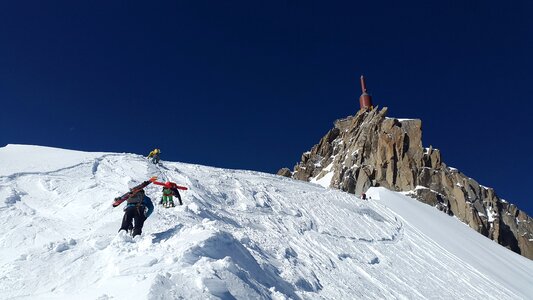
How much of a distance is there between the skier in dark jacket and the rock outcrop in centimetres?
4870

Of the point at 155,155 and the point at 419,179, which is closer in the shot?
the point at 155,155

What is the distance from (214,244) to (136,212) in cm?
254

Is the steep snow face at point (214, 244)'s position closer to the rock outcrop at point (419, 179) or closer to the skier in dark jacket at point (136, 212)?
the skier in dark jacket at point (136, 212)

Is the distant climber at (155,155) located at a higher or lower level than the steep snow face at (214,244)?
higher

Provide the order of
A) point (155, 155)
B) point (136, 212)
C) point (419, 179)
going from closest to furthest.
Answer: point (136, 212) < point (155, 155) < point (419, 179)

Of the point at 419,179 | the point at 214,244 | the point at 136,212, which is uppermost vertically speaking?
the point at 419,179

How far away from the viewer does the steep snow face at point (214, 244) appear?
8.06 meters

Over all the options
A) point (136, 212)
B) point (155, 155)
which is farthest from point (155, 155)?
point (136, 212)

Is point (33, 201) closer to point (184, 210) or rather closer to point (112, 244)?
point (184, 210)

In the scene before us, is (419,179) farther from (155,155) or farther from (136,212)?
(136,212)

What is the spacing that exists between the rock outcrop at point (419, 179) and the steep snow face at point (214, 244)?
32198 millimetres

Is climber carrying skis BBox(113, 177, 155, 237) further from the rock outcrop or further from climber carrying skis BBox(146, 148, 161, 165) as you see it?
the rock outcrop

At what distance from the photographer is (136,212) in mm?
10539

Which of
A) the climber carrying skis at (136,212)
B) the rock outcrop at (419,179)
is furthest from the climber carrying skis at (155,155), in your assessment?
the rock outcrop at (419,179)
